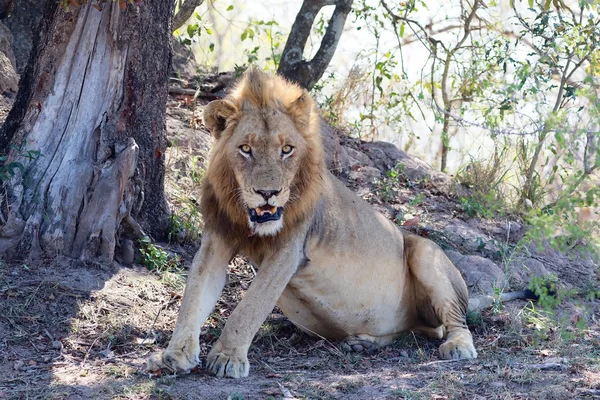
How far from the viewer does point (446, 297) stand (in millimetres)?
5824

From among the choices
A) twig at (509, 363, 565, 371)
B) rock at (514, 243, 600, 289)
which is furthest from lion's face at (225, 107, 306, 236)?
rock at (514, 243, 600, 289)

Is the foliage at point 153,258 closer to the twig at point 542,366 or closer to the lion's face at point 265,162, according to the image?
the lion's face at point 265,162

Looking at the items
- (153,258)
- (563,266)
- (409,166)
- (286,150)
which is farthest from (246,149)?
(409,166)

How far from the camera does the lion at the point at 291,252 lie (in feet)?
15.3

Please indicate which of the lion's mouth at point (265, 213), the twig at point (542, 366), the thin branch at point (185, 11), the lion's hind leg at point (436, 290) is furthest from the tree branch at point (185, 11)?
the twig at point (542, 366)

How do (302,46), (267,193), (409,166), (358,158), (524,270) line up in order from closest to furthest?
(267,193)
(524,270)
(302,46)
(358,158)
(409,166)

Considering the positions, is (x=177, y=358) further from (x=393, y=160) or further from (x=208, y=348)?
(x=393, y=160)

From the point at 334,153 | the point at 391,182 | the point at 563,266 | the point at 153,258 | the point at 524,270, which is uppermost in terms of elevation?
the point at 334,153

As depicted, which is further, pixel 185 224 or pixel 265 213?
pixel 185 224

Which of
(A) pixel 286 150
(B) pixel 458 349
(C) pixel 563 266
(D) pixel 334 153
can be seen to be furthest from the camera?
(D) pixel 334 153

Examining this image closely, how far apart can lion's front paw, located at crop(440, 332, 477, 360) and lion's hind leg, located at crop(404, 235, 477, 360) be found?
0.11 metres

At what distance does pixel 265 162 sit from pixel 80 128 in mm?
1716

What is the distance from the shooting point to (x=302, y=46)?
326 inches

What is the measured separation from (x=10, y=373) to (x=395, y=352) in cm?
255
